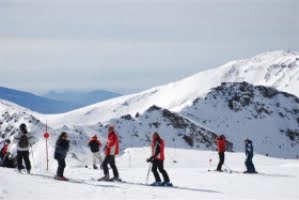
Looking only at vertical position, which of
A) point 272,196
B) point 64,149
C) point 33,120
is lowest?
point 272,196

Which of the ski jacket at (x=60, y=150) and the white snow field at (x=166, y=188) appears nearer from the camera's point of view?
the white snow field at (x=166, y=188)

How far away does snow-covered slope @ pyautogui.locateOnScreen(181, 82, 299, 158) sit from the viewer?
118 m

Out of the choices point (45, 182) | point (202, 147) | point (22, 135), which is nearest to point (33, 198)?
point (45, 182)

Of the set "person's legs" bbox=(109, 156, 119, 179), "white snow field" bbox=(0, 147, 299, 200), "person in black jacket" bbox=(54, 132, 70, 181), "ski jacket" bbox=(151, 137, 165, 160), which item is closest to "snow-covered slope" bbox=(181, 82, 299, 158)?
"white snow field" bbox=(0, 147, 299, 200)

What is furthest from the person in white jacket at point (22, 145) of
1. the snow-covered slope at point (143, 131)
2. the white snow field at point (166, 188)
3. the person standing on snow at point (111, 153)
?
the snow-covered slope at point (143, 131)

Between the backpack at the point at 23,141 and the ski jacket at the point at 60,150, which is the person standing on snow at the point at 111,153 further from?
the backpack at the point at 23,141

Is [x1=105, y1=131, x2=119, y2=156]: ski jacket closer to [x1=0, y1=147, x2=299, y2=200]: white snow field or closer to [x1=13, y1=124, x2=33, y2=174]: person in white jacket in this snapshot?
[x1=0, y1=147, x2=299, y2=200]: white snow field

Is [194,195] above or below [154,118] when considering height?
below

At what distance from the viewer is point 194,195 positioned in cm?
2025

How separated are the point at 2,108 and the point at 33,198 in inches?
4837

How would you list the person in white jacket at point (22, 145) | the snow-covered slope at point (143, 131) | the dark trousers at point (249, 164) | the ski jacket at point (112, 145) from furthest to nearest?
the snow-covered slope at point (143, 131), the dark trousers at point (249, 164), the ski jacket at point (112, 145), the person in white jacket at point (22, 145)

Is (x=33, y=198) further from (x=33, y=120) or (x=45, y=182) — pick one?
(x=33, y=120)

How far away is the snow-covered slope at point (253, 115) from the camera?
118 meters

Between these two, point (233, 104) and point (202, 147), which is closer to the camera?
point (202, 147)
